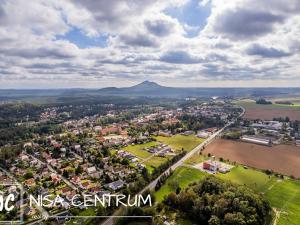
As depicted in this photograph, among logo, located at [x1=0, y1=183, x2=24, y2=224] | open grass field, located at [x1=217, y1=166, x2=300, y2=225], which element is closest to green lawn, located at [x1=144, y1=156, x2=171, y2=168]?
open grass field, located at [x1=217, y1=166, x2=300, y2=225]

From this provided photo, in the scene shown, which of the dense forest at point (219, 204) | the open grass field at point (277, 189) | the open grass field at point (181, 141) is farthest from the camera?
the open grass field at point (181, 141)

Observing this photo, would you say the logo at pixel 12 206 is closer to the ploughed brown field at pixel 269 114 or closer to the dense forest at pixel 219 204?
the dense forest at pixel 219 204

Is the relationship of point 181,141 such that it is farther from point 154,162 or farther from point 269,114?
point 269,114

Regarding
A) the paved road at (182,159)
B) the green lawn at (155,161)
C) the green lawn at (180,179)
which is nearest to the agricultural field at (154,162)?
the green lawn at (155,161)

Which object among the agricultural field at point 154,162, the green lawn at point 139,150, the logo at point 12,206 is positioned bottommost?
the logo at point 12,206

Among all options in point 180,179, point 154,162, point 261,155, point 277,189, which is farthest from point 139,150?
point 277,189

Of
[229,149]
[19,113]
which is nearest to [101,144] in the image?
[229,149]
